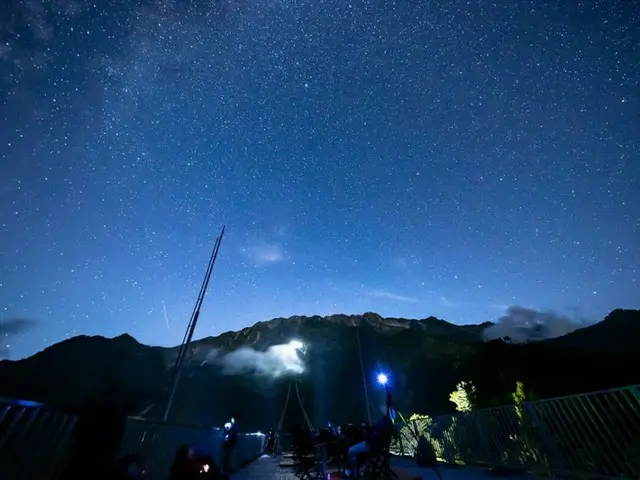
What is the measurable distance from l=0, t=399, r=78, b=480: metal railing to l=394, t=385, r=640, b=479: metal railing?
7305 mm

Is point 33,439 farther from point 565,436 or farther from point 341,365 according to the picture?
point 341,365

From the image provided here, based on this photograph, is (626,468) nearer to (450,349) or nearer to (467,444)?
(467,444)

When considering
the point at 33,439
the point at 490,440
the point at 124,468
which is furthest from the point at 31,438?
the point at 490,440

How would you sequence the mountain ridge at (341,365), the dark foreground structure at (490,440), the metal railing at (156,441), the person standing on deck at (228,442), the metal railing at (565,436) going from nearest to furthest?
1. the dark foreground structure at (490,440)
2. the metal railing at (565,436)
3. the metal railing at (156,441)
4. the person standing on deck at (228,442)
5. the mountain ridge at (341,365)

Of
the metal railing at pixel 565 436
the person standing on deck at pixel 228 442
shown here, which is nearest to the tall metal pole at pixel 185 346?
the person standing on deck at pixel 228 442

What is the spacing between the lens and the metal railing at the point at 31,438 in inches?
118

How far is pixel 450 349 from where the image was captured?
80062 millimetres

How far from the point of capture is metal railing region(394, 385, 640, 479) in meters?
5.04

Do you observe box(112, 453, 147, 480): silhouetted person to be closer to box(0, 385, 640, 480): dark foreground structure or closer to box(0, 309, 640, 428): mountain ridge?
box(0, 385, 640, 480): dark foreground structure

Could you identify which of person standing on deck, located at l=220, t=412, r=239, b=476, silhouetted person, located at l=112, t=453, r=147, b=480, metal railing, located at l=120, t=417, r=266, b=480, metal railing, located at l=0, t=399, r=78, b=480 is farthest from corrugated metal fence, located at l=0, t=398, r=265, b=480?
person standing on deck, located at l=220, t=412, r=239, b=476

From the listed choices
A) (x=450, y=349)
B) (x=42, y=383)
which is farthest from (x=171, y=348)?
(x=450, y=349)

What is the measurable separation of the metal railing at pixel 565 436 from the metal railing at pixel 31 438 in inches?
288

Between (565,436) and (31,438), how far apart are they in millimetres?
8223

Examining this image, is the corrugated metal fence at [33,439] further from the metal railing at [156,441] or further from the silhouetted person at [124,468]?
the silhouetted person at [124,468]
